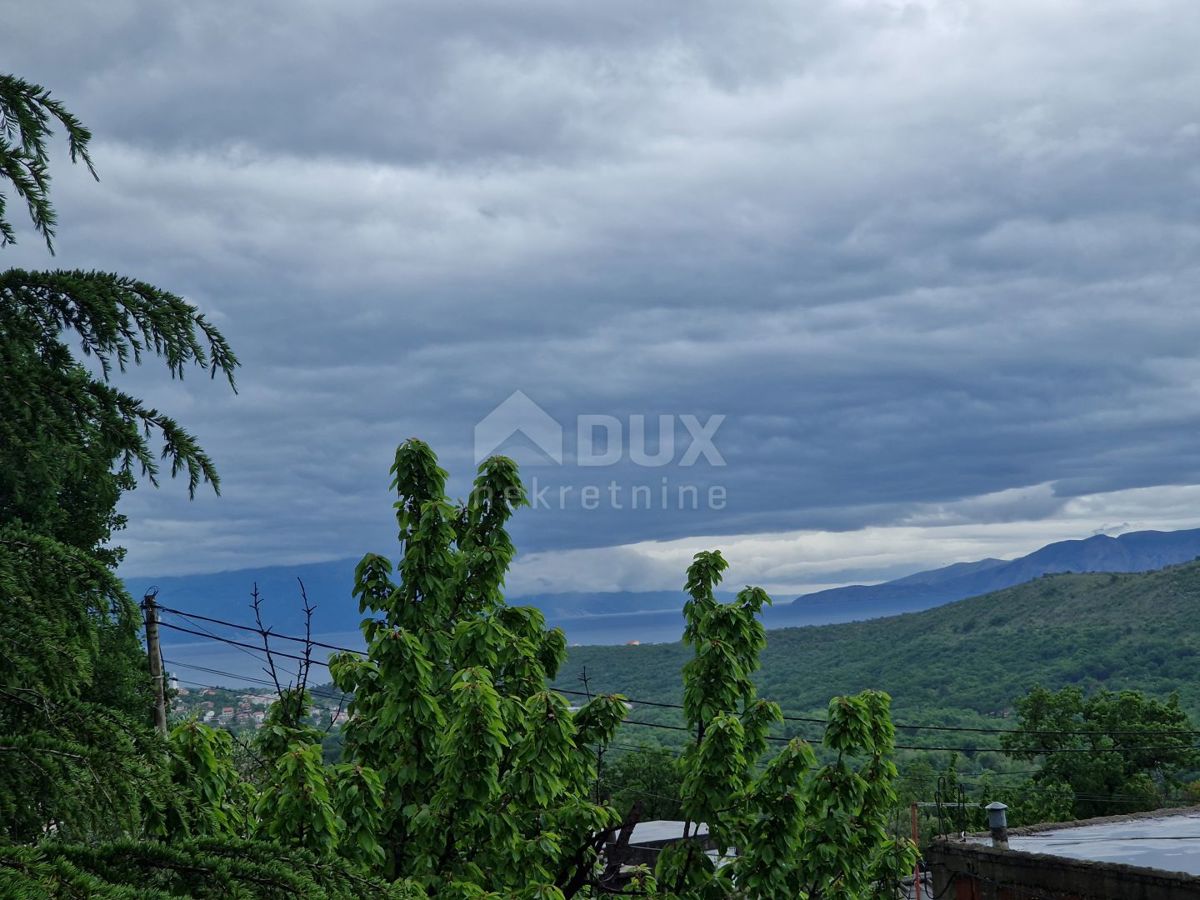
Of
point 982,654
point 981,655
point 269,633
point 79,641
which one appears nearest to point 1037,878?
point 269,633

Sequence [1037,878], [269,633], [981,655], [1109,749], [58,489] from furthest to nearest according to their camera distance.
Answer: [981,655] < [1109,749] < [1037,878] < [269,633] < [58,489]

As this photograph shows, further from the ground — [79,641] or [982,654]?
[79,641]

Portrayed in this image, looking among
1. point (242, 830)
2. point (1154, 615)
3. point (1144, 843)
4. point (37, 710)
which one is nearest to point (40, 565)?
point (37, 710)

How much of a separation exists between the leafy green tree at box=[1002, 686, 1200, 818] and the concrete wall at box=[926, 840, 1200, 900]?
21.7 meters

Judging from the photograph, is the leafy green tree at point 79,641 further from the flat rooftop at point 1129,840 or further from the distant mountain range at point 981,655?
the distant mountain range at point 981,655

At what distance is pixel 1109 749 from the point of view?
4369 centimetres

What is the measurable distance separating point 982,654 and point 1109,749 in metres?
87.8

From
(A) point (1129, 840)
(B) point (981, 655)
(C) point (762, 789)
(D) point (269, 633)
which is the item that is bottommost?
(B) point (981, 655)

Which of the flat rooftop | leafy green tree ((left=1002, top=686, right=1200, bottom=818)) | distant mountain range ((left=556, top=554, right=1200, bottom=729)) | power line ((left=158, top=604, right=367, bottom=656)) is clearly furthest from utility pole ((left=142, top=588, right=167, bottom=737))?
distant mountain range ((left=556, top=554, right=1200, bottom=729))

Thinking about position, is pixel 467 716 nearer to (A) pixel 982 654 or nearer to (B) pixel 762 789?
(B) pixel 762 789

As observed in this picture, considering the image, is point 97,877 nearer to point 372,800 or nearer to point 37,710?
point 37,710

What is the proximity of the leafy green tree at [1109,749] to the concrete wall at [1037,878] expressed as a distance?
71.2ft

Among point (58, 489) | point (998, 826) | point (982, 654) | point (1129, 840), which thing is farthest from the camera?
point (982, 654)

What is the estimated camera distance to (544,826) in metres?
10.4
